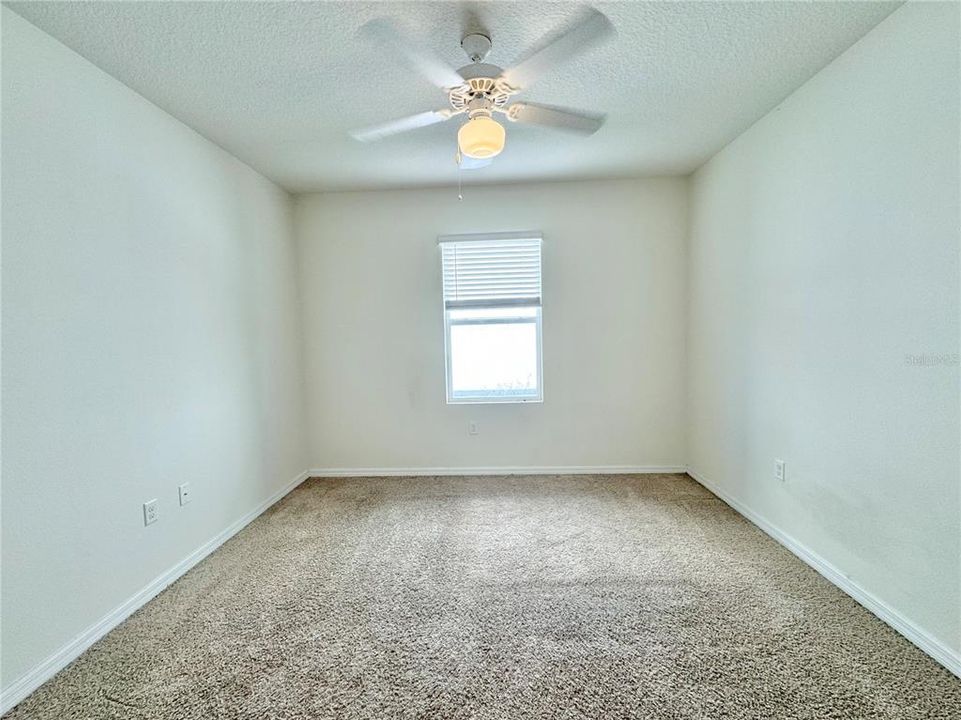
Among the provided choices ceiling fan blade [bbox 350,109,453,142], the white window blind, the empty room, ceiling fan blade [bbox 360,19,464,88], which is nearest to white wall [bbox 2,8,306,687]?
the empty room

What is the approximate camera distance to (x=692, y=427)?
3502 mm

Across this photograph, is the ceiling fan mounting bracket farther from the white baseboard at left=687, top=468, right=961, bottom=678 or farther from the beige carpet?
the white baseboard at left=687, top=468, right=961, bottom=678

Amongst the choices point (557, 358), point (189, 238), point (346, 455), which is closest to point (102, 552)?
point (189, 238)

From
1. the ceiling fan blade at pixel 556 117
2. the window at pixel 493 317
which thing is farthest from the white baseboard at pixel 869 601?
the ceiling fan blade at pixel 556 117

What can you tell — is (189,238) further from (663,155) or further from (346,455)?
(663,155)

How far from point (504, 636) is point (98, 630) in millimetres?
1657

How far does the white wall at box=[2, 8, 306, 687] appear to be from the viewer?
153cm

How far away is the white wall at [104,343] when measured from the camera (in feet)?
5.02

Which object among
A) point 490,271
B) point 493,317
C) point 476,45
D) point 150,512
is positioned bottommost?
point 150,512

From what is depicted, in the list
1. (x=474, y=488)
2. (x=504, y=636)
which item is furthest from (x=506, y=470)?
(x=504, y=636)

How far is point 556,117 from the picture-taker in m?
1.91

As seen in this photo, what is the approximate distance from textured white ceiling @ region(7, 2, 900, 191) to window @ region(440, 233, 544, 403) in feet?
2.92

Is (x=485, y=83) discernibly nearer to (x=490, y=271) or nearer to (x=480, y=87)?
(x=480, y=87)

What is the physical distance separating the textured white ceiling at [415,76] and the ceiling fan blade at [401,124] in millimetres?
217
